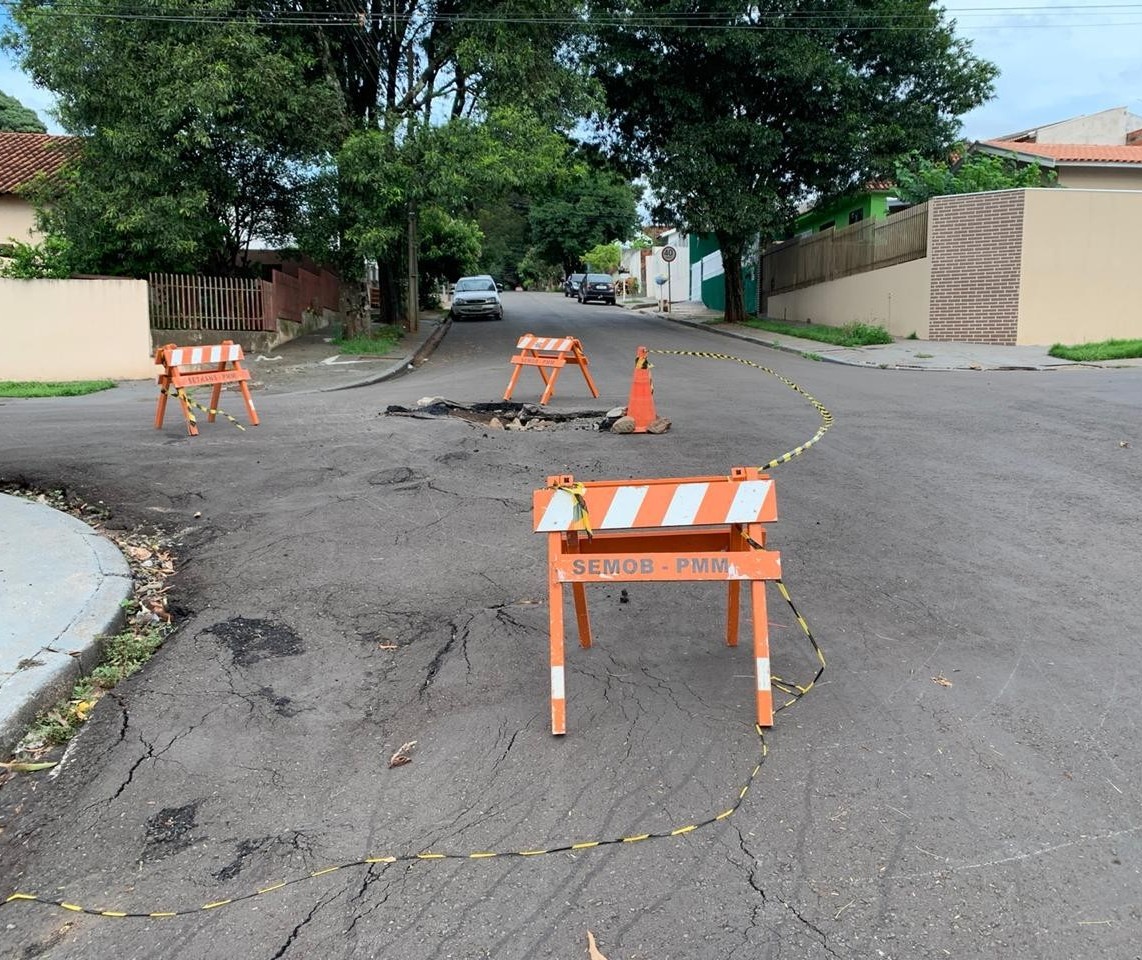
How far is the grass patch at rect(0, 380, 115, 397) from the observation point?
48.1 feet

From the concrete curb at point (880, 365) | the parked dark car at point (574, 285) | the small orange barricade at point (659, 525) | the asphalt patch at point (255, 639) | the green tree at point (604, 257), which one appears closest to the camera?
the small orange barricade at point (659, 525)

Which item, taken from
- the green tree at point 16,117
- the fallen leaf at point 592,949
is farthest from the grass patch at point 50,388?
the green tree at point 16,117

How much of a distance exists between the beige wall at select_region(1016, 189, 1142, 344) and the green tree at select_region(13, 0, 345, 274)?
15.2 m

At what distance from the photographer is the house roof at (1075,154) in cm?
2750

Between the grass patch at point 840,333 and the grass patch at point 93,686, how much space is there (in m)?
18.8

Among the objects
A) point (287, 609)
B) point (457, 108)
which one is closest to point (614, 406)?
point (287, 609)

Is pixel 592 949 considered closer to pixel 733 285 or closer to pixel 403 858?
pixel 403 858

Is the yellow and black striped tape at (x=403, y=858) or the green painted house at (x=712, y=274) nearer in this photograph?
the yellow and black striped tape at (x=403, y=858)

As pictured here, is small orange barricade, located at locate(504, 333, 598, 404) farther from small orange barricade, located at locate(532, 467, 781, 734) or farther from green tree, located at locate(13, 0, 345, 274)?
green tree, located at locate(13, 0, 345, 274)

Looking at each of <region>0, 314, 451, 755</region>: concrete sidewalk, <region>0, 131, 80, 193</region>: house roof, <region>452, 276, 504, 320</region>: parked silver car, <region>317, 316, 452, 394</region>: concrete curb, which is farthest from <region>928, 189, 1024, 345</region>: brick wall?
<region>0, 131, 80, 193</region>: house roof

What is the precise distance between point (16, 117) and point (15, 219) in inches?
740

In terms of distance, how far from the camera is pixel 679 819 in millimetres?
3242

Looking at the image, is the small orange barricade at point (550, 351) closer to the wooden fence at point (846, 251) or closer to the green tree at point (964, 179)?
the wooden fence at point (846, 251)

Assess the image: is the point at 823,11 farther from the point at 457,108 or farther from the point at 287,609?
the point at 287,609
